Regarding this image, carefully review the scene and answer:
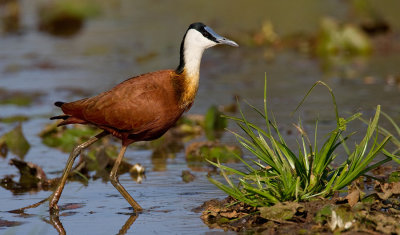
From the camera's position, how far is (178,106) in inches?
261

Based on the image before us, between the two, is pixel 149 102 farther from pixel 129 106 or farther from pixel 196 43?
pixel 196 43

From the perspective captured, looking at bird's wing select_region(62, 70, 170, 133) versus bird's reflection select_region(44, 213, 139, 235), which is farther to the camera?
bird's wing select_region(62, 70, 170, 133)

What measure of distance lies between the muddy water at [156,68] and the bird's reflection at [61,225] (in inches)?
1.3

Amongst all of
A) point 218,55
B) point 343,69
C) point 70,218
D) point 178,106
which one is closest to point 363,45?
point 343,69

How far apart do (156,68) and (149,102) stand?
7.45 metres

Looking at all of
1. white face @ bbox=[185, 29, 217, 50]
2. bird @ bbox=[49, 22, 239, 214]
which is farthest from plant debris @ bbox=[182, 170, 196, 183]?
white face @ bbox=[185, 29, 217, 50]

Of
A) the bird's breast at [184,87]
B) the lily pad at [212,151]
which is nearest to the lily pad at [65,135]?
the lily pad at [212,151]

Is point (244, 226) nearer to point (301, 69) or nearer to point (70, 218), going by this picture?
point (70, 218)

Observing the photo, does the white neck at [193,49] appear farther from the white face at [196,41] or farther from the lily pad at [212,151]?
the lily pad at [212,151]

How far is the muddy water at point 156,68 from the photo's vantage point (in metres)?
6.42

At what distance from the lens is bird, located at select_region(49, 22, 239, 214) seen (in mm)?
6582

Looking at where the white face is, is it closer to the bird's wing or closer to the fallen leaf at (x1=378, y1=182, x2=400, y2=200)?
the bird's wing

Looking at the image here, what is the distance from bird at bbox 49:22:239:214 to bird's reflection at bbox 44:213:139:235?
0.86ft

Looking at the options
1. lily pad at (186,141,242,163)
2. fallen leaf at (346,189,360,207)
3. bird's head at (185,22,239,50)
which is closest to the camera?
fallen leaf at (346,189,360,207)
